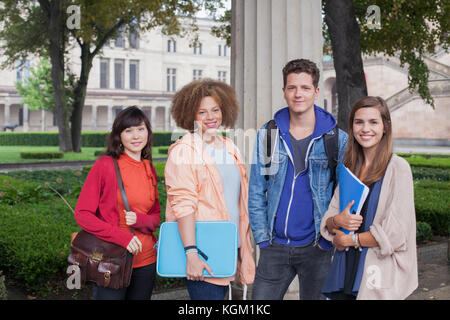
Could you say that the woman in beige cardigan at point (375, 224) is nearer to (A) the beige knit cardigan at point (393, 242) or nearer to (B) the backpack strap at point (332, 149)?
(A) the beige knit cardigan at point (393, 242)

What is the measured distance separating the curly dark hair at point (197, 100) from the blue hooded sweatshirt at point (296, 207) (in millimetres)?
341

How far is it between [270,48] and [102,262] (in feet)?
6.91

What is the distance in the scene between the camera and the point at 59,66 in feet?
66.9

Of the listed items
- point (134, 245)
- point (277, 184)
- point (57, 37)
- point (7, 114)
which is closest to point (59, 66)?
point (57, 37)

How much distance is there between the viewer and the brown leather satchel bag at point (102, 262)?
7.99 ft

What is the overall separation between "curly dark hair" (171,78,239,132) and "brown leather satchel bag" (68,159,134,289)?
2.41 feet

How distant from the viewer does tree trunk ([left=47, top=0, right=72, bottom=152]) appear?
19.3m

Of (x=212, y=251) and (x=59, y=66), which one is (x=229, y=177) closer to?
(x=212, y=251)

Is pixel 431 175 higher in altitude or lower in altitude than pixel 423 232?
higher

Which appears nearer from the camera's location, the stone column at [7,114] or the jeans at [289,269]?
the jeans at [289,269]

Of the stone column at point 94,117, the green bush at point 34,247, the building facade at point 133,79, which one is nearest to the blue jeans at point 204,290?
the green bush at point 34,247

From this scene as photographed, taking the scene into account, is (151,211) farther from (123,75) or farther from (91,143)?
(123,75)
